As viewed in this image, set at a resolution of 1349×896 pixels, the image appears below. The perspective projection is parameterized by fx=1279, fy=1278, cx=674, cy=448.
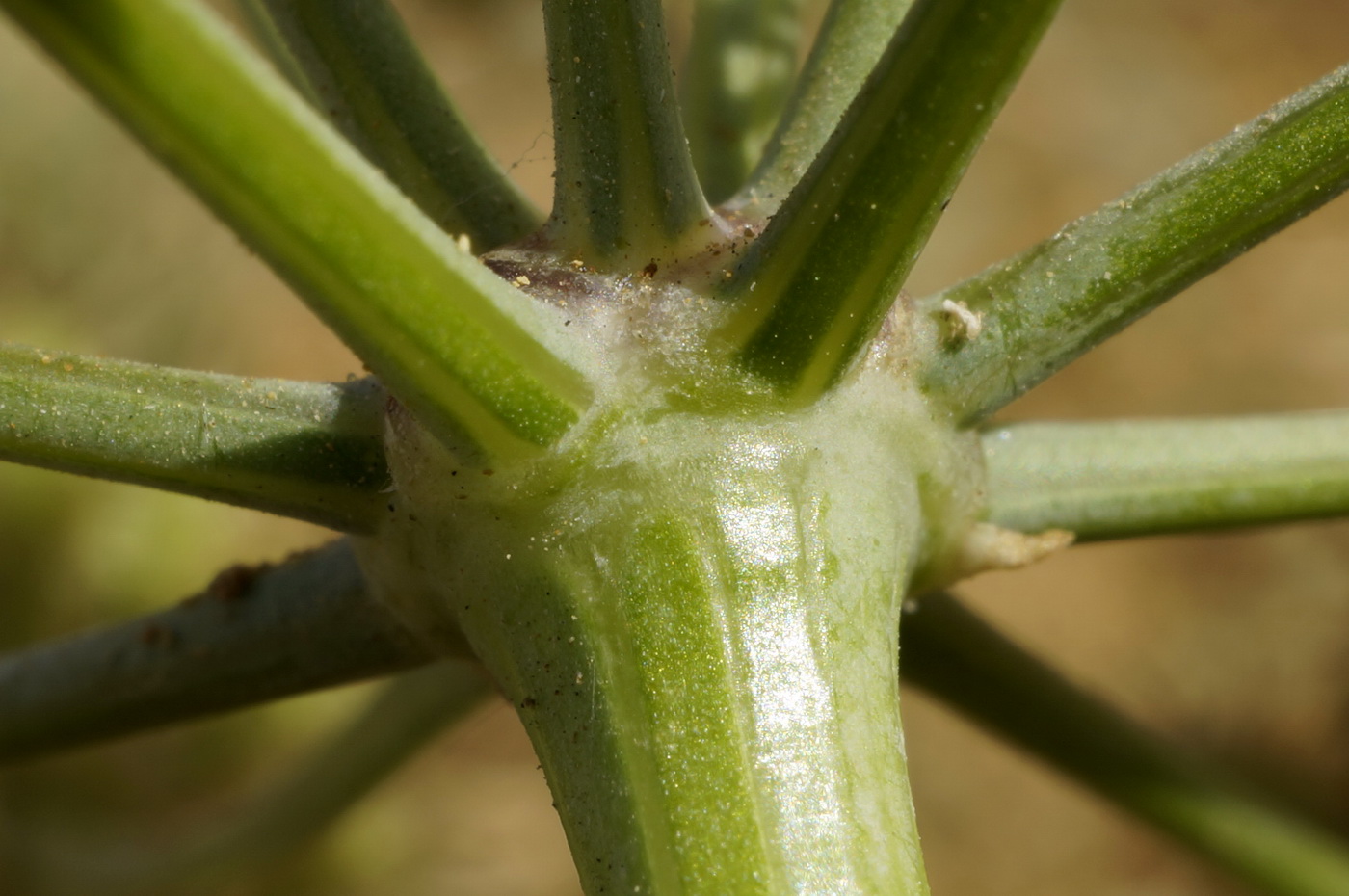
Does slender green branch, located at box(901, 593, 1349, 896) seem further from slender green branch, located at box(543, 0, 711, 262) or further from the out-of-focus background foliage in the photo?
the out-of-focus background foliage

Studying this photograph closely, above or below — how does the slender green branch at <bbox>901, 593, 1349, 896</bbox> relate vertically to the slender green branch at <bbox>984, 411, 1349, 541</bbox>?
below

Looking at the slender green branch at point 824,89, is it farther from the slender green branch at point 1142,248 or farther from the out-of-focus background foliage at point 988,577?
the out-of-focus background foliage at point 988,577

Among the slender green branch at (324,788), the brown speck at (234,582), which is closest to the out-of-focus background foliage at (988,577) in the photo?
the slender green branch at (324,788)

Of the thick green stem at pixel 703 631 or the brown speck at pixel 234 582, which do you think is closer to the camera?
the thick green stem at pixel 703 631

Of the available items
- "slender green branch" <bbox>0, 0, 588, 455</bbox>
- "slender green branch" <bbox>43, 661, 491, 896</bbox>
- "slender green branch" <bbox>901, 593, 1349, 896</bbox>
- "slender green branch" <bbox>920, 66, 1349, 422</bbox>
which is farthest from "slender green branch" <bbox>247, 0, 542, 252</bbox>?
"slender green branch" <bbox>43, 661, 491, 896</bbox>

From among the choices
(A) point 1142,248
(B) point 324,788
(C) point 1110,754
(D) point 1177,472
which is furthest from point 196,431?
(B) point 324,788

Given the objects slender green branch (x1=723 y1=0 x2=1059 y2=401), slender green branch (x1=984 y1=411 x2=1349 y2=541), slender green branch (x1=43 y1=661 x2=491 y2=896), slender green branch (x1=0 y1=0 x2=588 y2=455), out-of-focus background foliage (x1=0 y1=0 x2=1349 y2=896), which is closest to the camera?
slender green branch (x1=0 y1=0 x2=588 y2=455)

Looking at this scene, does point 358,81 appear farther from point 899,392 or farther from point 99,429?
point 899,392
